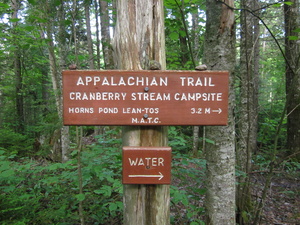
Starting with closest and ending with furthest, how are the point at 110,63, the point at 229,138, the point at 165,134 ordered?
the point at 165,134 < the point at 229,138 < the point at 110,63

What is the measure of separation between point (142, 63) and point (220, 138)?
4.25 feet

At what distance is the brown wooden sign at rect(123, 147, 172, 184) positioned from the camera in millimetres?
1383

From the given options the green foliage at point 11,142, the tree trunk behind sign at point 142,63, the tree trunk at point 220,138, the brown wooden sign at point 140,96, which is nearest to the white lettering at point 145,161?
the tree trunk behind sign at point 142,63

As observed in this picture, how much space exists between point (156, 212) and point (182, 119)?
0.68 meters

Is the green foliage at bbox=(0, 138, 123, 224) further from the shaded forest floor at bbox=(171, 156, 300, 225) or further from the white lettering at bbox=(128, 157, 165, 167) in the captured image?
the shaded forest floor at bbox=(171, 156, 300, 225)

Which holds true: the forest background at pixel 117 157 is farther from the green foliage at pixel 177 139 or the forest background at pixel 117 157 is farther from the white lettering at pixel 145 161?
the white lettering at pixel 145 161

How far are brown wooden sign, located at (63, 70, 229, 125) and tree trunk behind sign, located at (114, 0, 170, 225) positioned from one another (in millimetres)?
125

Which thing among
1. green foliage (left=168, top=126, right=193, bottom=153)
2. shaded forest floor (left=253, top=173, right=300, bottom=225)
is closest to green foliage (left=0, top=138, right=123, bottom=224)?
green foliage (left=168, top=126, right=193, bottom=153)

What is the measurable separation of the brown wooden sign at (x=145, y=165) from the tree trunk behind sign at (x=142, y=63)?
0.07m

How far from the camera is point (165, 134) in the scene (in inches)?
59.4

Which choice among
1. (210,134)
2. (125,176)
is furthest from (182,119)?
(210,134)

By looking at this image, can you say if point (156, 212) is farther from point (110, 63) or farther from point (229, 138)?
point (110, 63)

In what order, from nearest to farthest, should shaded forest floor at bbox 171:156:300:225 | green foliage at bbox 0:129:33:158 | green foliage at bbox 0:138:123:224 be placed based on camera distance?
green foliage at bbox 0:138:123:224, shaded forest floor at bbox 171:156:300:225, green foliage at bbox 0:129:33:158

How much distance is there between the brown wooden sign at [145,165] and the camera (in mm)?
1383
